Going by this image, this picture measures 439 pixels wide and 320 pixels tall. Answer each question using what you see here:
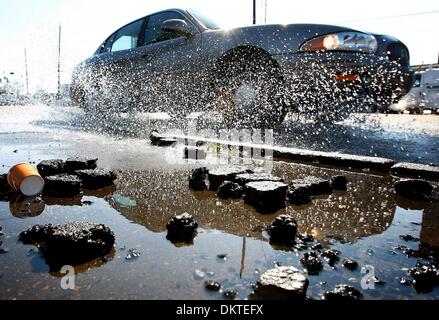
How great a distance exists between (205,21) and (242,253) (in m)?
4.72

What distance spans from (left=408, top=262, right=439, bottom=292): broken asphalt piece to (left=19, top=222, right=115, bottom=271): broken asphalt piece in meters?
1.19

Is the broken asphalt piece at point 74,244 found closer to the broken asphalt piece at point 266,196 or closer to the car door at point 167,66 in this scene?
the broken asphalt piece at point 266,196

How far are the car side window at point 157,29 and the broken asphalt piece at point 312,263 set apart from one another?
16.1ft

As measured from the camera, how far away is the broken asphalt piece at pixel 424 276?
1.16 metres

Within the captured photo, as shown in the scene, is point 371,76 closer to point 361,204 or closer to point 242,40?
point 242,40

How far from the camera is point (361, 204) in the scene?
207 cm

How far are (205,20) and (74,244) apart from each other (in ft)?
15.7

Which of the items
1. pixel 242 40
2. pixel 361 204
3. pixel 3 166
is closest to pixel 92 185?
pixel 3 166

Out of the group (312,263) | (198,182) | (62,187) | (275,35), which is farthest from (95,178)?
(275,35)

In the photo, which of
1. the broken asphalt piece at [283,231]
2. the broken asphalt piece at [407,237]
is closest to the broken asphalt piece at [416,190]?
the broken asphalt piece at [407,237]

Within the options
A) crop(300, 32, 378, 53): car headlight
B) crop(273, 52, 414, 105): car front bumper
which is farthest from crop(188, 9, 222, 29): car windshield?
crop(300, 32, 378, 53): car headlight

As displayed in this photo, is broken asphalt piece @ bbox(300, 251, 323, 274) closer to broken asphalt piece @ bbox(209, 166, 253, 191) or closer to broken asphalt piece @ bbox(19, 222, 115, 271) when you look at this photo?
broken asphalt piece @ bbox(19, 222, 115, 271)

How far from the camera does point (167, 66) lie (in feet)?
17.9

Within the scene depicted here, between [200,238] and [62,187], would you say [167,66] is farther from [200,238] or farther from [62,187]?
[200,238]
